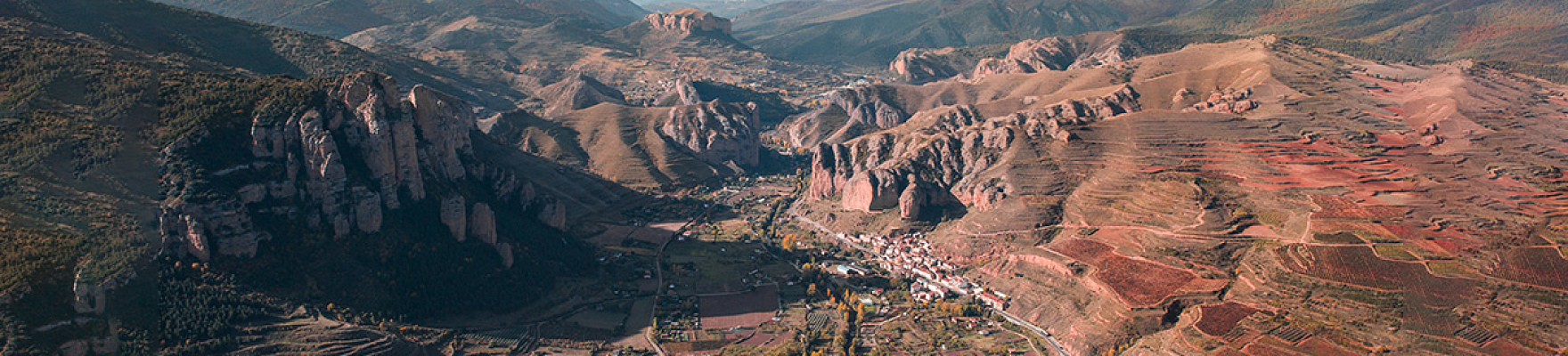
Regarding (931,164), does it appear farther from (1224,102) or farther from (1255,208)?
(1224,102)

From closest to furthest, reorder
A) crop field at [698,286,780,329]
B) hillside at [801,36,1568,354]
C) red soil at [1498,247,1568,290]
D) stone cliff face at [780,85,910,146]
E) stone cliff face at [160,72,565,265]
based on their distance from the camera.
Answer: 1. stone cliff face at [160,72,565,265]
2. red soil at [1498,247,1568,290]
3. hillside at [801,36,1568,354]
4. crop field at [698,286,780,329]
5. stone cliff face at [780,85,910,146]

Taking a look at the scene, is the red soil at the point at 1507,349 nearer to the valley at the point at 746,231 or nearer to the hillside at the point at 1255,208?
the valley at the point at 746,231

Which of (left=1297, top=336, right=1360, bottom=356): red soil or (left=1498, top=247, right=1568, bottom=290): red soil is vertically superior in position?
(left=1498, top=247, right=1568, bottom=290): red soil

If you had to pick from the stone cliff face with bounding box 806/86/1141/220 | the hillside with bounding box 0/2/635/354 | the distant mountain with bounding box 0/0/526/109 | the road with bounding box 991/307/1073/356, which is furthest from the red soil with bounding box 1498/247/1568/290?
the distant mountain with bounding box 0/0/526/109

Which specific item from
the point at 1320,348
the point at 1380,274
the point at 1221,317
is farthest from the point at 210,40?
the point at 1380,274

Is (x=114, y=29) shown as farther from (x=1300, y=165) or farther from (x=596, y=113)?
(x=1300, y=165)

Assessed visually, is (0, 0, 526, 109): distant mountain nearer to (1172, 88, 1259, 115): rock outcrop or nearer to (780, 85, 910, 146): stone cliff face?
(780, 85, 910, 146): stone cliff face

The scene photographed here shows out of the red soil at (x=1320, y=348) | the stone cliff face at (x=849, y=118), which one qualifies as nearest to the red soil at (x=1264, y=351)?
the red soil at (x=1320, y=348)
